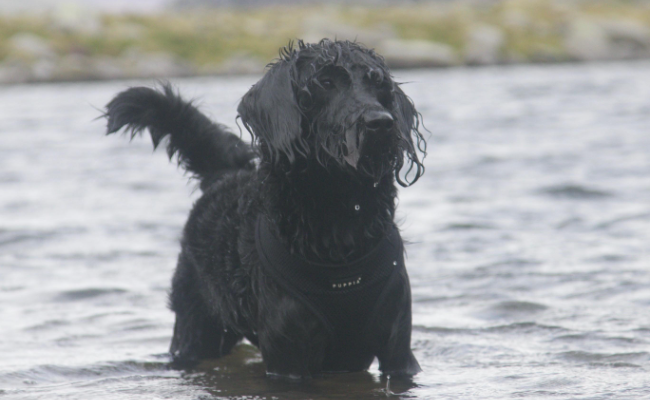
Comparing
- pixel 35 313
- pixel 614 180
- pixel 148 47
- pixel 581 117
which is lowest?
pixel 35 313

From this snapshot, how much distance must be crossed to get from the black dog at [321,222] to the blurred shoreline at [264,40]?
147ft

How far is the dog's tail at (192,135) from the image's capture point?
534 centimetres

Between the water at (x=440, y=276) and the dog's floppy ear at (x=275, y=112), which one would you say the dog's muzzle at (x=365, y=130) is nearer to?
the dog's floppy ear at (x=275, y=112)

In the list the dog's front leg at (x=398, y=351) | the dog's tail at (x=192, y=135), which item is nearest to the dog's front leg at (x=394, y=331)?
the dog's front leg at (x=398, y=351)

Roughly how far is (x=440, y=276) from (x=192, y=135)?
2829 mm

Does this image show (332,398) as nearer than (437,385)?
Yes

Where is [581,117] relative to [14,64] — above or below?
below

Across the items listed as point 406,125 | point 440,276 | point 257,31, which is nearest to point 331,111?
point 406,125

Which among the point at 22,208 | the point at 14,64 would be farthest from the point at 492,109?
the point at 14,64

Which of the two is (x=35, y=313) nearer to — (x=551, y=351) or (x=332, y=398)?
(x=332, y=398)

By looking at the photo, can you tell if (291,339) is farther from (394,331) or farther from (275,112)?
(275,112)

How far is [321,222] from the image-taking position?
4.12 metres

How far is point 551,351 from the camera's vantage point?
5289mm

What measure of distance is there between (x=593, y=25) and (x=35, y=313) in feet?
183
